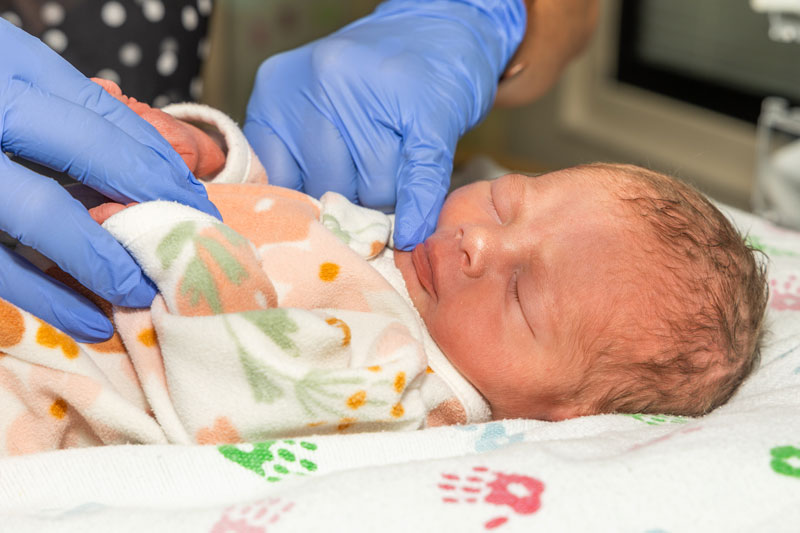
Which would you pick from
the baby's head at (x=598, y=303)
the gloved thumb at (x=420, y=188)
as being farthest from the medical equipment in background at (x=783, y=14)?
the gloved thumb at (x=420, y=188)

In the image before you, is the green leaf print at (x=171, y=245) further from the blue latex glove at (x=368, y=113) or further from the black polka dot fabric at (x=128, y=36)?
the black polka dot fabric at (x=128, y=36)

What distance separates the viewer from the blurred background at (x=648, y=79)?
2.60 meters

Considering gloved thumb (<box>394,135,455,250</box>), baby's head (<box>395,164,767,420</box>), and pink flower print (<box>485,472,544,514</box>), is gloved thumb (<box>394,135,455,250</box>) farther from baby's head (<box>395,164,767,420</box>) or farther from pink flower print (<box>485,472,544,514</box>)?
pink flower print (<box>485,472,544,514</box>)

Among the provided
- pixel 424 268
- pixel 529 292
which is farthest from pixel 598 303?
pixel 424 268

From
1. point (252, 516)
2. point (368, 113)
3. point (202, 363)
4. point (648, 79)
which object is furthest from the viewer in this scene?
point (648, 79)

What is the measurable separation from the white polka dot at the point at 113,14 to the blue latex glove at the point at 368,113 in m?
0.25

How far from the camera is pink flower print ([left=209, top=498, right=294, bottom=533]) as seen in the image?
2.13 feet

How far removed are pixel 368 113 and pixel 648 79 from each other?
2000 mm

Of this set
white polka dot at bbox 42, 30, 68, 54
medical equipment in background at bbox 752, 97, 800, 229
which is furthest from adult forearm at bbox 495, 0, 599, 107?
white polka dot at bbox 42, 30, 68, 54

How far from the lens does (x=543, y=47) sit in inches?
62.7

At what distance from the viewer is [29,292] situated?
88 cm

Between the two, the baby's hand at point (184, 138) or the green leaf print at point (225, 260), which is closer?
the green leaf print at point (225, 260)

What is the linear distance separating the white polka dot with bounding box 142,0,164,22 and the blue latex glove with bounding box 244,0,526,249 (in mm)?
215

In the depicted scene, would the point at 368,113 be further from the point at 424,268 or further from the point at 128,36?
the point at 128,36
